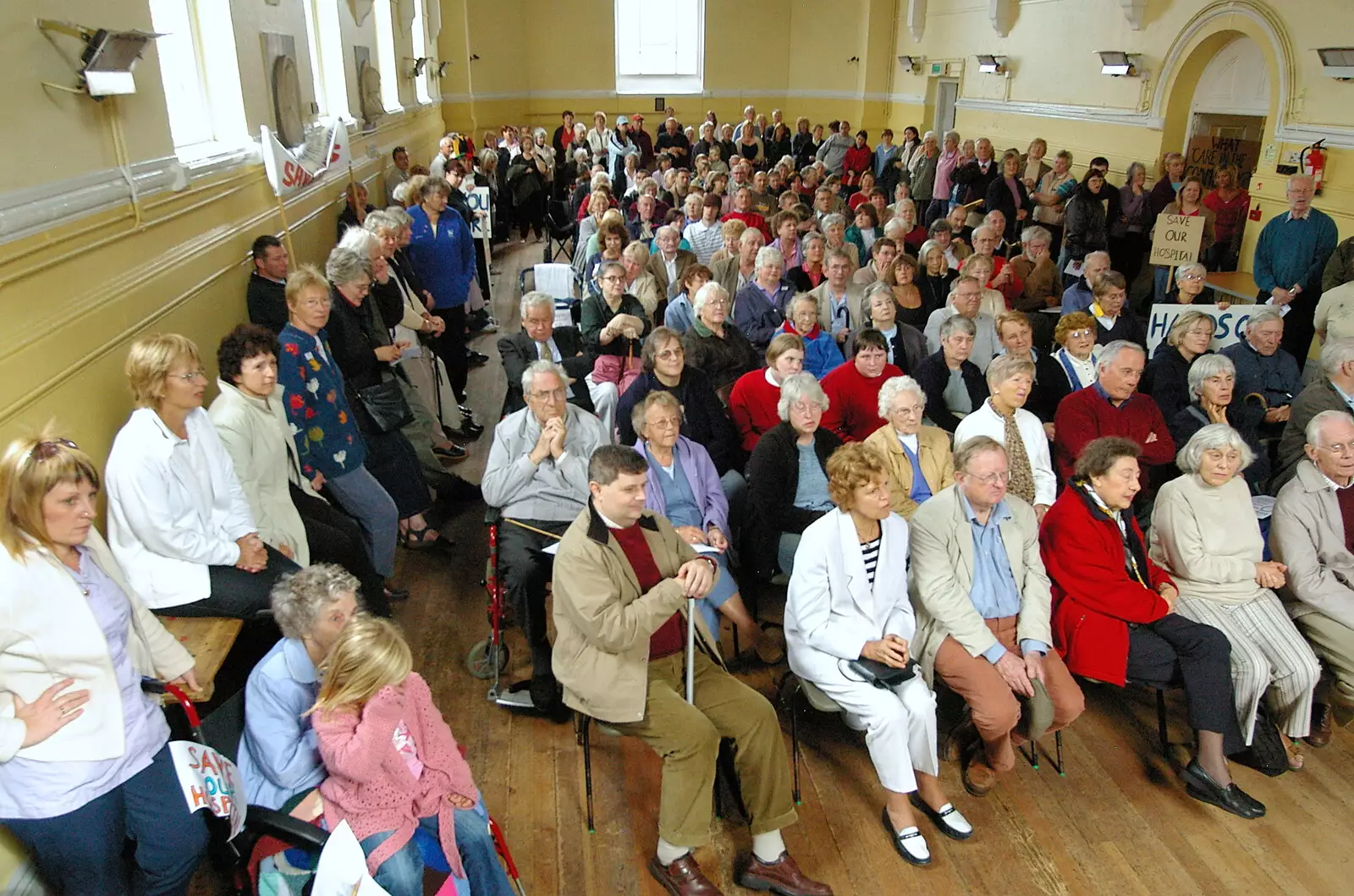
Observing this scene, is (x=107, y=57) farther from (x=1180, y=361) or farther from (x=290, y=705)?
(x=1180, y=361)

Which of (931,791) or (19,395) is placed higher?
(19,395)

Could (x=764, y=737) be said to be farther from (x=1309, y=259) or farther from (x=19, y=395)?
(x=1309, y=259)

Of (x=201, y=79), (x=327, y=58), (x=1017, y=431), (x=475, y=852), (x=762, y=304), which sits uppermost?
(x=327, y=58)

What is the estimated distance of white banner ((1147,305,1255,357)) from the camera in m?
5.80

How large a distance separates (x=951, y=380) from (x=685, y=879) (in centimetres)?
306

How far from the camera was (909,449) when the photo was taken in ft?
13.9

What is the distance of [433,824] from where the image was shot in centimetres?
271

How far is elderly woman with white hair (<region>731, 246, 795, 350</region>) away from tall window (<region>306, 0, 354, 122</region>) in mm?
4202

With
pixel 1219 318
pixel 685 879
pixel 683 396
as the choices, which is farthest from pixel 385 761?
pixel 1219 318

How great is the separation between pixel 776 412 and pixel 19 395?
10.1 ft

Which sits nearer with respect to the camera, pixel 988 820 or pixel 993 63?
pixel 988 820

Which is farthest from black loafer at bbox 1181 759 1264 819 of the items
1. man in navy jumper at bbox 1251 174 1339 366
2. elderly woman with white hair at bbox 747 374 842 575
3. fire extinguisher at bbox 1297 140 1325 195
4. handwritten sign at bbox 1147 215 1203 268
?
fire extinguisher at bbox 1297 140 1325 195

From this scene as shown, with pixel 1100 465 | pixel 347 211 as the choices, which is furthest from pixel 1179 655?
pixel 347 211

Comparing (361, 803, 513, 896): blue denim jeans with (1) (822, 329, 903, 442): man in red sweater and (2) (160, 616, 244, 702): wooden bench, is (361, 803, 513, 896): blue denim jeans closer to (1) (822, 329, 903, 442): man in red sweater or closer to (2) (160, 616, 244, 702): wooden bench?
(2) (160, 616, 244, 702): wooden bench
